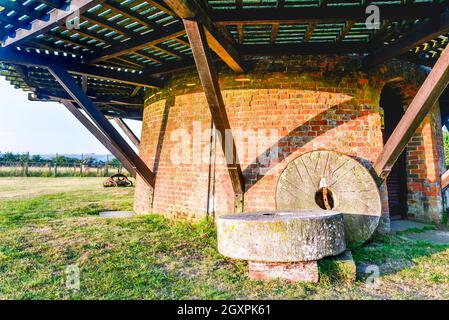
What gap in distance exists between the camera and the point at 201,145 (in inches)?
190

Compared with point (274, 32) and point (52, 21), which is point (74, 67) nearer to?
point (52, 21)

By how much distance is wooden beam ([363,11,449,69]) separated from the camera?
10.7ft

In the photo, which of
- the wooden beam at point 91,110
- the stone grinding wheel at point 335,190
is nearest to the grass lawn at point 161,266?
the stone grinding wheel at point 335,190

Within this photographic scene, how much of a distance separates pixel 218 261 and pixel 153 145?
332 cm

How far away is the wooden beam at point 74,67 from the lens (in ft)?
13.4

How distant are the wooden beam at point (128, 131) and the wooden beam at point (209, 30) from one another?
4858 mm

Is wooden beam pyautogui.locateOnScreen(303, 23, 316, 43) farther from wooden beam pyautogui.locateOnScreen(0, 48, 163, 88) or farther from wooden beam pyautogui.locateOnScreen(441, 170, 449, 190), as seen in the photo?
wooden beam pyautogui.locateOnScreen(441, 170, 449, 190)

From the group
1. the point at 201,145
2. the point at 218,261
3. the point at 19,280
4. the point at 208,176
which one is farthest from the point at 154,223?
the point at 19,280

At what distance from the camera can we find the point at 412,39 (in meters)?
3.66

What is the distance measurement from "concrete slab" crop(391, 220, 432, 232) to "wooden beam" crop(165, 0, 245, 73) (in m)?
3.72

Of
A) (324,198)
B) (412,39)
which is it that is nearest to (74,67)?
(324,198)

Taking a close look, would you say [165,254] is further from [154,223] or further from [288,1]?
[288,1]

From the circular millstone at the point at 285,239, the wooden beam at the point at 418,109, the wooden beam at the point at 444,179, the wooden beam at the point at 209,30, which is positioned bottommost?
the circular millstone at the point at 285,239

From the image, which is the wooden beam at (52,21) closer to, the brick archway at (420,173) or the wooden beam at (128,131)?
the wooden beam at (128,131)
